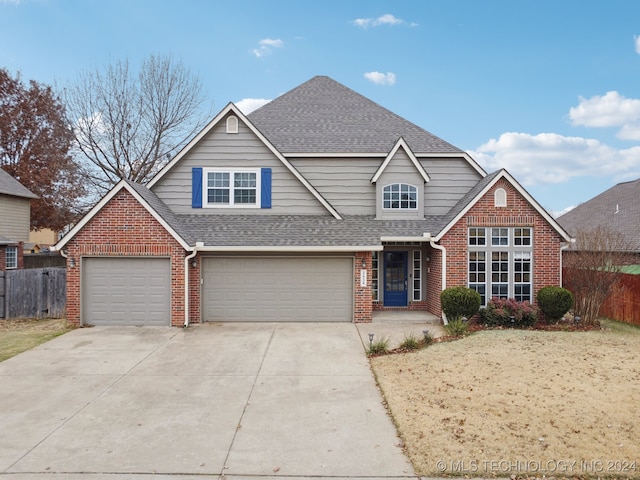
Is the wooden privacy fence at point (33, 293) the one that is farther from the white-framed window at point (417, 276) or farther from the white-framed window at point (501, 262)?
the white-framed window at point (501, 262)

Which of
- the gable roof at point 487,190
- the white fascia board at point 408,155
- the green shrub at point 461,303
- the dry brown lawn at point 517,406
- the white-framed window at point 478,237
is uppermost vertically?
the white fascia board at point 408,155

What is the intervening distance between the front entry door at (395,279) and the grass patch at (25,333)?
10.4 meters

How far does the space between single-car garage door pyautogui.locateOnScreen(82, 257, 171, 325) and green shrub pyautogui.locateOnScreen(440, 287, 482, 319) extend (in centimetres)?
846

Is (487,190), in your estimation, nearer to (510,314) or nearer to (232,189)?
(510,314)

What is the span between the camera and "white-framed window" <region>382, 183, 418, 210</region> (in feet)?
48.0

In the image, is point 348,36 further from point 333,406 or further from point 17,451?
point 17,451

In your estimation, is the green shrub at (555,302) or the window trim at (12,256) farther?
the window trim at (12,256)

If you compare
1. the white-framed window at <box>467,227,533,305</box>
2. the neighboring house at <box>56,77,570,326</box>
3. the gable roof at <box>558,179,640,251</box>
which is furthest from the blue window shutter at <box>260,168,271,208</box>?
the gable roof at <box>558,179,640,251</box>

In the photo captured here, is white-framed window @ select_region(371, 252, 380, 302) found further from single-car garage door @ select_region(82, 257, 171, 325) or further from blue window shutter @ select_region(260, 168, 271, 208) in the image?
single-car garage door @ select_region(82, 257, 171, 325)

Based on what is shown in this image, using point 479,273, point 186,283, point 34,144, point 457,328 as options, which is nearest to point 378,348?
point 457,328

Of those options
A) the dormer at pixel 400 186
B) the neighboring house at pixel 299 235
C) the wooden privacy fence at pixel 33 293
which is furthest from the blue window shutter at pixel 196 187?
the dormer at pixel 400 186

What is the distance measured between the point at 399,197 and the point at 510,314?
17.4 ft

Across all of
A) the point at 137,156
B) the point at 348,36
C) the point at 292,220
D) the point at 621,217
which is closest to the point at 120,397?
the point at 292,220

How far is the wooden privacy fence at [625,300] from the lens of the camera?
13266 millimetres
